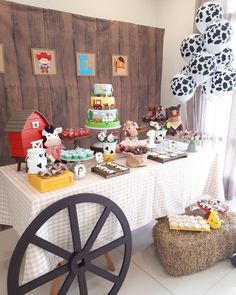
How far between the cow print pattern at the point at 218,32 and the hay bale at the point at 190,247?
1.48 meters

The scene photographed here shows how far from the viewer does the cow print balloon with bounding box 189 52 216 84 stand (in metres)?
1.97

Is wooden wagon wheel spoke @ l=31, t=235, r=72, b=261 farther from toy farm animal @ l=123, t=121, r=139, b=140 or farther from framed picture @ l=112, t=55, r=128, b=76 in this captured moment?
framed picture @ l=112, t=55, r=128, b=76

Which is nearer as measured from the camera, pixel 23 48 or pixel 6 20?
pixel 6 20

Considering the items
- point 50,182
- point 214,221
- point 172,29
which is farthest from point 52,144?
point 172,29

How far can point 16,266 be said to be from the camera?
3.34 ft

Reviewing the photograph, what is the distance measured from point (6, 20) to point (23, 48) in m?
0.24

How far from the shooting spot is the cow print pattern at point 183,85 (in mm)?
2137

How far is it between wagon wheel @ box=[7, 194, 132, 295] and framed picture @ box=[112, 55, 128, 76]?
184 cm

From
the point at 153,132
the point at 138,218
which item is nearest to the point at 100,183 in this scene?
the point at 138,218

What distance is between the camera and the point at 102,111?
164 cm

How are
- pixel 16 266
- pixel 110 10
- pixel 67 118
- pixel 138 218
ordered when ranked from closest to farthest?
pixel 16 266, pixel 138 218, pixel 67 118, pixel 110 10

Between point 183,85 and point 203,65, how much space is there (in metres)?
0.24

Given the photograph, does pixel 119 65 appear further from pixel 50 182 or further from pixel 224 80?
pixel 50 182

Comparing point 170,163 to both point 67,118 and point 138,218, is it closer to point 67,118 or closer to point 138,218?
point 138,218
